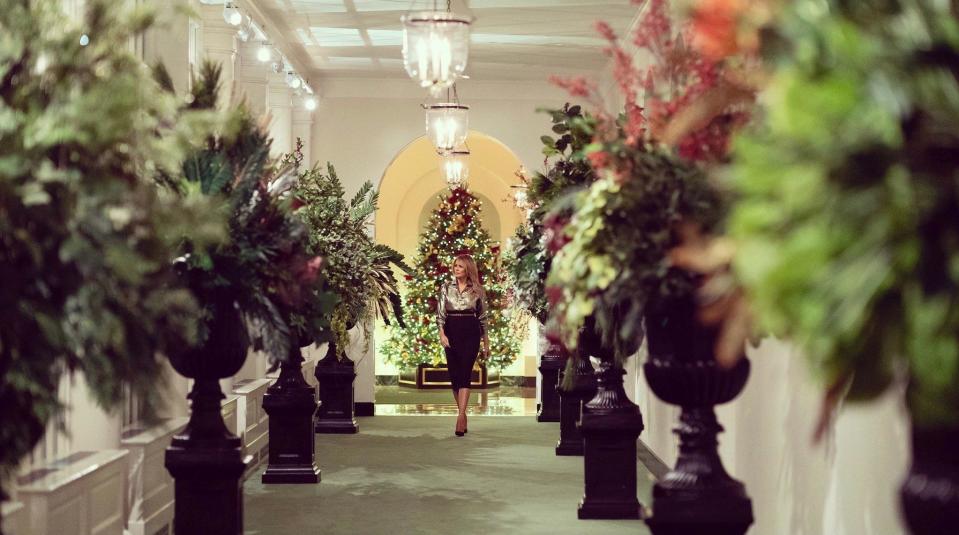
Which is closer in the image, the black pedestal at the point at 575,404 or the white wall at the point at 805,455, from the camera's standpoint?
the white wall at the point at 805,455

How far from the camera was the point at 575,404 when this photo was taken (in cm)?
950

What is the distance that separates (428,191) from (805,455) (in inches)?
583

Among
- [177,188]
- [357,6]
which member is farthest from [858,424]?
[357,6]

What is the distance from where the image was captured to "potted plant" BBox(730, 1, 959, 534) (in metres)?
1.75

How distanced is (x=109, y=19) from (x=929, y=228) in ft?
6.63

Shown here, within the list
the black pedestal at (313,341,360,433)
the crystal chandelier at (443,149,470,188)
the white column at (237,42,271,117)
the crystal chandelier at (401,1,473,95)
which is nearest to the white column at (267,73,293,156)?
the white column at (237,42,271,117)

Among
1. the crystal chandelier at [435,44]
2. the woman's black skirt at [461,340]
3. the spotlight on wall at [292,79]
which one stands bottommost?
the woman's black skirt at [461,340]

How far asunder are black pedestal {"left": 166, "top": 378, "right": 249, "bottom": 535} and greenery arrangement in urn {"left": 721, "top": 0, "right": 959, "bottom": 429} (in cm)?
354

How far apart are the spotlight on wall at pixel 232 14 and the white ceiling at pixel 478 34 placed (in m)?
0.97

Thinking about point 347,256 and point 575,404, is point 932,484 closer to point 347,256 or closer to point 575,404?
point 347,256

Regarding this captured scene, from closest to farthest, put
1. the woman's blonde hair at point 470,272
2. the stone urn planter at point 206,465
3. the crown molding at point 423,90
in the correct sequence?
1. the stone urn planter at point 206,465
2. the woman's blonde hair at point 470,272
3. the crown molding at point 423,90

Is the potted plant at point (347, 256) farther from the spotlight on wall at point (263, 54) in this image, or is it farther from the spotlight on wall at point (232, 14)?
the spotlight on wall at point (232, 14)

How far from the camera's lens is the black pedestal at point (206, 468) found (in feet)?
16.4

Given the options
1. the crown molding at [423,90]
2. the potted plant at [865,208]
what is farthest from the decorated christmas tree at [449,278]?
the potted plant at [865,208]
